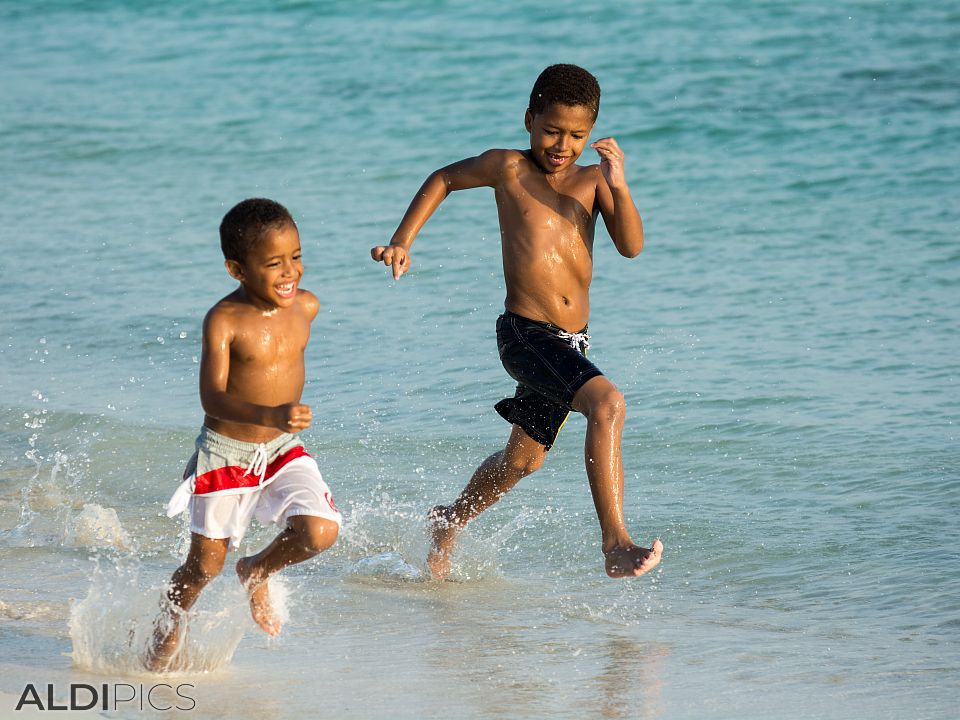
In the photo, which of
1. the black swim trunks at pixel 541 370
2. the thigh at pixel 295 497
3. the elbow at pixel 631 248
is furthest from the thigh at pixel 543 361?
the thigh at pixel 295 497

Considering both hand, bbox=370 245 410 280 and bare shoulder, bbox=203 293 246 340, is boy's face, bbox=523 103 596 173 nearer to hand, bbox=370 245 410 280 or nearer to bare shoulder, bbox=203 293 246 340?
hand, bbox=370 245 410 280

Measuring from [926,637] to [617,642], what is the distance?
37.8 inches

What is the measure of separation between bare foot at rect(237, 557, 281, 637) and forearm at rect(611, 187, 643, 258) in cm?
158

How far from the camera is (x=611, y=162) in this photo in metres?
4.53

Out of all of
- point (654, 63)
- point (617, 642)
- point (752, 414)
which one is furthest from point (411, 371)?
point (654, 63)

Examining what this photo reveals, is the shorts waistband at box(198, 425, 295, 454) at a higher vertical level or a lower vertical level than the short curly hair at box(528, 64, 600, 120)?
lower

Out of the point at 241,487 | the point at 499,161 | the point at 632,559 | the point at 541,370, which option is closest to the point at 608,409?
the point at 541,370

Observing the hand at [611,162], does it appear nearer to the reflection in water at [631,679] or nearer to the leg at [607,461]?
the leg at [607,461]

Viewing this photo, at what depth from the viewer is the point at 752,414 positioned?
669cm

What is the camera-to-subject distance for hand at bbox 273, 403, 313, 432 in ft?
11.7

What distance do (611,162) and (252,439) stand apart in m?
1.49

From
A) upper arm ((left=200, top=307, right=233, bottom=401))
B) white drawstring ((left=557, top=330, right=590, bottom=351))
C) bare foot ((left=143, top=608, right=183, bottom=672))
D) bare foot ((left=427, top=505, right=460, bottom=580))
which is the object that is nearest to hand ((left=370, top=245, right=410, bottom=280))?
white drawstring ((left=557, top=330, right=590, bottom=351))

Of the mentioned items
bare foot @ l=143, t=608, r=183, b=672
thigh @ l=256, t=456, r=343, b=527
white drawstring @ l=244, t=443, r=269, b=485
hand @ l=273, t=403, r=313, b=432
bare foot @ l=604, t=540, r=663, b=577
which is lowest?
bare foot @ l=143, t=608, r=183, b=672

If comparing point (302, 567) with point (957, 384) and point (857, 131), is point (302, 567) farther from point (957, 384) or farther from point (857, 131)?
point (857, 131)
